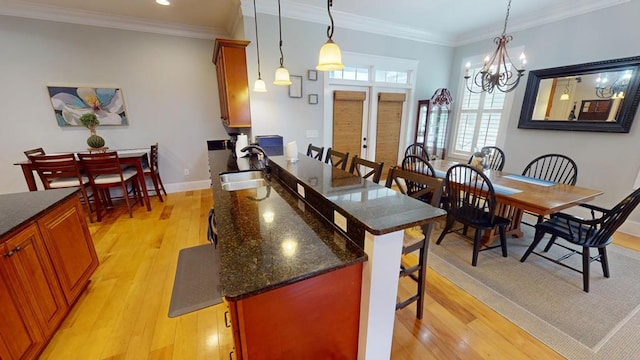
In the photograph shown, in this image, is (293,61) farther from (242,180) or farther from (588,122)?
(588,122)

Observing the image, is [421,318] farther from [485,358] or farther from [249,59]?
[249,59]

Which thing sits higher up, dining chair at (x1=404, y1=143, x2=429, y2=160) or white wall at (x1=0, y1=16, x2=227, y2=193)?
white wall at (x1=0, y1=16, x2=227, y2=193)

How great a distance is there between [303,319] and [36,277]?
1.69 m

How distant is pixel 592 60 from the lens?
3.03m

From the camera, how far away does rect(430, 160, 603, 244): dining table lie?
197 centimetres

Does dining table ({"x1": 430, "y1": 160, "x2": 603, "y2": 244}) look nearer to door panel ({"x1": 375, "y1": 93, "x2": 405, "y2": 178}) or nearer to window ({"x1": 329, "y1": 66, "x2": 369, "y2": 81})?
door panel ({"x1": 375, "y1": 93, "x2": 405, "y2": 178})

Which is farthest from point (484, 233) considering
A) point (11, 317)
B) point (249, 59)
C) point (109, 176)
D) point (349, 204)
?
point (109, 176)

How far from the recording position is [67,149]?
12.0 ft

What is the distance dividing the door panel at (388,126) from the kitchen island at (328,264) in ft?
11.2

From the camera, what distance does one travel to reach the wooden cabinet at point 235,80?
3043mm


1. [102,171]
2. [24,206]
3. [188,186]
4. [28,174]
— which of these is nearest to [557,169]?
[24,206]

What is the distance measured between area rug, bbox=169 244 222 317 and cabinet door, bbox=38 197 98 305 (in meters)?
0.74

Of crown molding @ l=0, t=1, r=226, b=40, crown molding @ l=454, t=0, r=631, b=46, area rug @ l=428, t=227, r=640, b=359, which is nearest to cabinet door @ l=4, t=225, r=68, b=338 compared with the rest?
area rug @ l=428, t=227, r=640, b=359

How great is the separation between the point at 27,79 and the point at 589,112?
7.55m
